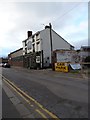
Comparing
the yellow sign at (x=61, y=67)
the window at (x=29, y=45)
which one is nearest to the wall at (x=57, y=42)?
the window at (x=29, y=45)

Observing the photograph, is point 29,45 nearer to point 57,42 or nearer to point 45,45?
point 57,42

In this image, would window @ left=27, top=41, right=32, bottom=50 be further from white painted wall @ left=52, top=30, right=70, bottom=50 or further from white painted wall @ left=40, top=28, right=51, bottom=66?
white painted wall @ left=40, top=28, right=51, bottom=66

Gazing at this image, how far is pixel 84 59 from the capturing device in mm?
44125

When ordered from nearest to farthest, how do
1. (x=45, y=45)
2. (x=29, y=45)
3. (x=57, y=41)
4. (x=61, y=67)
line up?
Result: (x=61, y=67), (x=45, y=45), (x=57, y=41), (x=29, y=45)

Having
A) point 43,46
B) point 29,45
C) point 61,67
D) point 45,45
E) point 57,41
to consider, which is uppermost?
point 57,41

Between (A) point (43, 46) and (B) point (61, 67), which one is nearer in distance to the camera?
(B) point (61, 67)

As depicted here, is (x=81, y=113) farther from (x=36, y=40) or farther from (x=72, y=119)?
(x=36, y=40)

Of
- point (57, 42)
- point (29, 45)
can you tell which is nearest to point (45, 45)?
point (57, 42)

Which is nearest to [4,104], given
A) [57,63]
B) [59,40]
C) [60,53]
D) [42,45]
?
[57,63]

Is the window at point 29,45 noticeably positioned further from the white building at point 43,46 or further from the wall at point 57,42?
the wall at point 57,42

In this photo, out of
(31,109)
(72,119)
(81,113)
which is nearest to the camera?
(72,119)

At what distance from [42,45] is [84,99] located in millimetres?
44703

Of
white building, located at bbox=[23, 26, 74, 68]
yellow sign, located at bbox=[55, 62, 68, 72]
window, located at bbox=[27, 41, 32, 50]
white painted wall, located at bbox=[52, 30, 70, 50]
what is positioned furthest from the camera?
window, located at bbox=[27, 41, 32, 50]

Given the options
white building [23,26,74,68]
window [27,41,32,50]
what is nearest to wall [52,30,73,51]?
white building [23,26,74,68]
